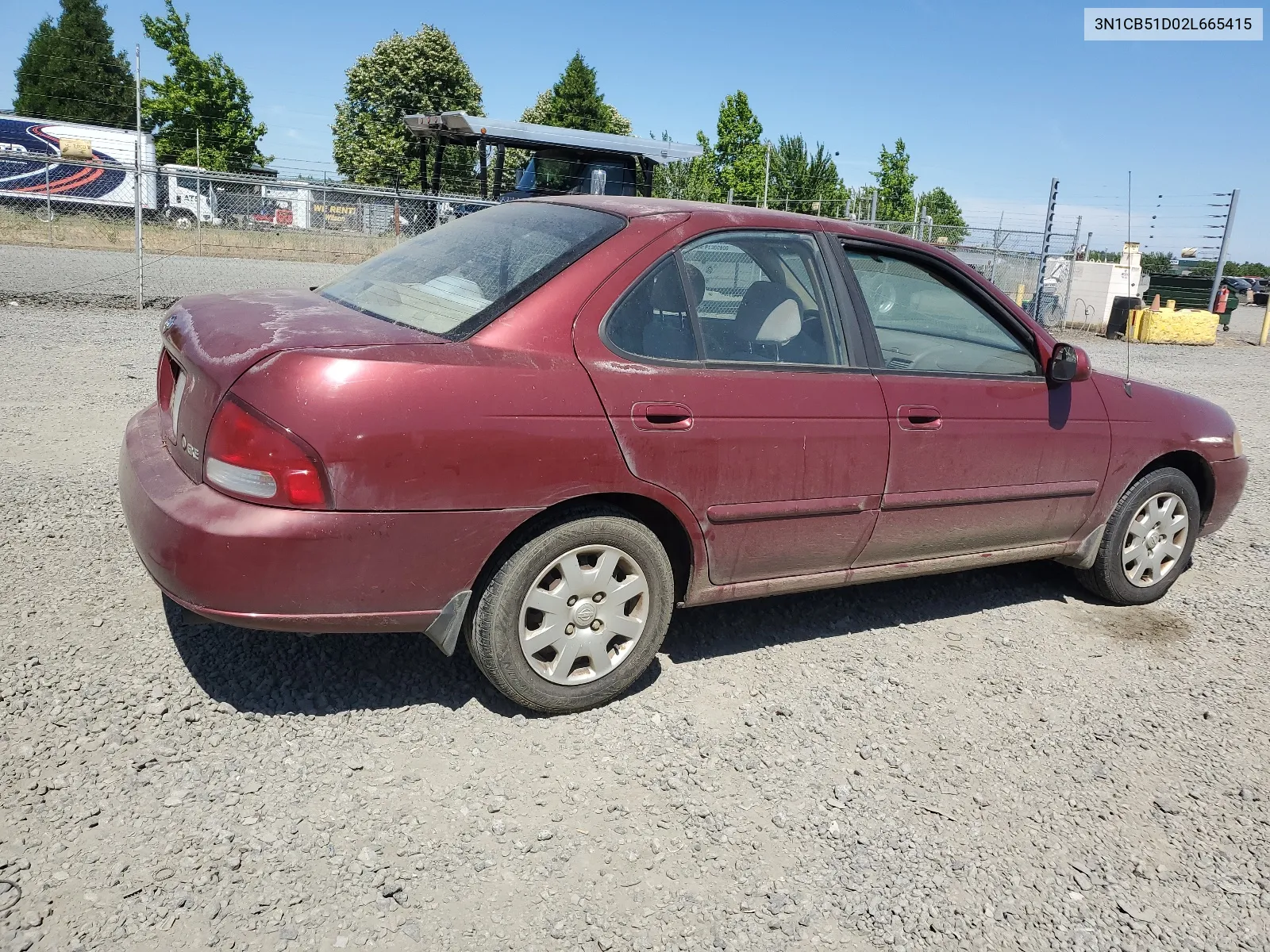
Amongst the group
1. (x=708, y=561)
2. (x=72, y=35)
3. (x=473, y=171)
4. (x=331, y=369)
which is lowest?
(x=708, y=561)

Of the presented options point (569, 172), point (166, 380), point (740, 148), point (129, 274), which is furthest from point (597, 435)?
point (740, 148)

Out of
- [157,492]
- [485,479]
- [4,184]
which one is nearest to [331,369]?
[485,479]

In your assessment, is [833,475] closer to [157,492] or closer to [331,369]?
[331,369]

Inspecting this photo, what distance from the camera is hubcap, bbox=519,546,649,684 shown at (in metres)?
3.13

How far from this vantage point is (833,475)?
358 cm

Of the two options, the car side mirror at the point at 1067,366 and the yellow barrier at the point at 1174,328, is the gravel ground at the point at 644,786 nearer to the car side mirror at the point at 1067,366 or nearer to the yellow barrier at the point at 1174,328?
the car side mirror at the point at 1067,366

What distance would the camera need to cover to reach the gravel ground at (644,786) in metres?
2.38

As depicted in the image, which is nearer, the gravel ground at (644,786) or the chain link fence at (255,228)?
the gravel ground at (644,786)

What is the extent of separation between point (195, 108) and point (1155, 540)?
4649cm

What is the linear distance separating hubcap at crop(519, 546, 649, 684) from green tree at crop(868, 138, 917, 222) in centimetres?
4188

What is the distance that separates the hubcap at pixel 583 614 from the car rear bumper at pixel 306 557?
255 mm

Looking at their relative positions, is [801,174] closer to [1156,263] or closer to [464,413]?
[1156,263]

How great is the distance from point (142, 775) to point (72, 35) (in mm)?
61291

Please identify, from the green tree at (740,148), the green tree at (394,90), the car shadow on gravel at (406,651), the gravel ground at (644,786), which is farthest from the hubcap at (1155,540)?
the green tree at (394,90)
